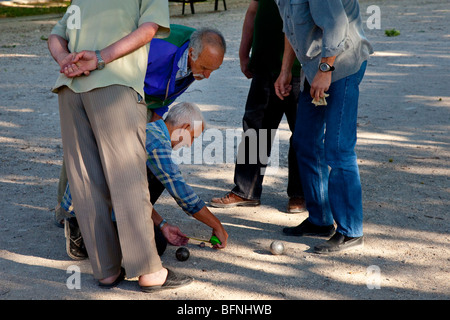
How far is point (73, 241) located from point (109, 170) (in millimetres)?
757

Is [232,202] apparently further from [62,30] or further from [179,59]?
[62,30]

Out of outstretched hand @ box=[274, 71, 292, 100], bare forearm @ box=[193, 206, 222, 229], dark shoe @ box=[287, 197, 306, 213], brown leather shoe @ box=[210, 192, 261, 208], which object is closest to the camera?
bare forearm @ box=[193, 206, 222, 229]

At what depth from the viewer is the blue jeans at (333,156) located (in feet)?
12.0

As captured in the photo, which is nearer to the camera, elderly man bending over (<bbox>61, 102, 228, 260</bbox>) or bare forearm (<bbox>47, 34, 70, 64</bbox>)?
bare forearm (<bbox>47, 34, 70, 64</bbox>)

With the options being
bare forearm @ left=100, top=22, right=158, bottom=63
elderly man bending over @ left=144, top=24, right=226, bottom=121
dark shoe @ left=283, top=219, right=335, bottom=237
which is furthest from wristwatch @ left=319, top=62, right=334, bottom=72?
dark shoe @ left=283, top=219, right=335, bottom=237

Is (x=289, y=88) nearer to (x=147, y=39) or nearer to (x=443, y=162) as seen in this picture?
(x=147, y=39)

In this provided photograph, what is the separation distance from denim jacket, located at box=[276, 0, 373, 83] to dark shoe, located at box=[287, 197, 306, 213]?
1160 mm

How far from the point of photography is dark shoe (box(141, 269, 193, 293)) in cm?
338

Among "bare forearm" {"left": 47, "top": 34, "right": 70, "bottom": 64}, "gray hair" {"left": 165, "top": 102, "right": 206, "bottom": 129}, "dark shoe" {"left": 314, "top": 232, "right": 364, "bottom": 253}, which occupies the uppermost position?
"bare forearm" {"left": 47, "top": 34, "right": 70, "bottom": 64}

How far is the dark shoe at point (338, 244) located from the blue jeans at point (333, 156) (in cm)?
4

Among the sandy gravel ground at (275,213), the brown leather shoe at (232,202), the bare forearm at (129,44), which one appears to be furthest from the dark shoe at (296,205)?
the bare forearm at (129,44)

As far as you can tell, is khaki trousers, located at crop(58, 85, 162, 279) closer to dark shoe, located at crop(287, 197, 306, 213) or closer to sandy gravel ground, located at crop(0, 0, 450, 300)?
sandy gravel ground, located at crop(0, 0, 450, 300)

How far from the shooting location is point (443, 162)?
5.39 meters

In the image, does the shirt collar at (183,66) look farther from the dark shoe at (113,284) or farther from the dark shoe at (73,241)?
the dark shoe at (113,284)
